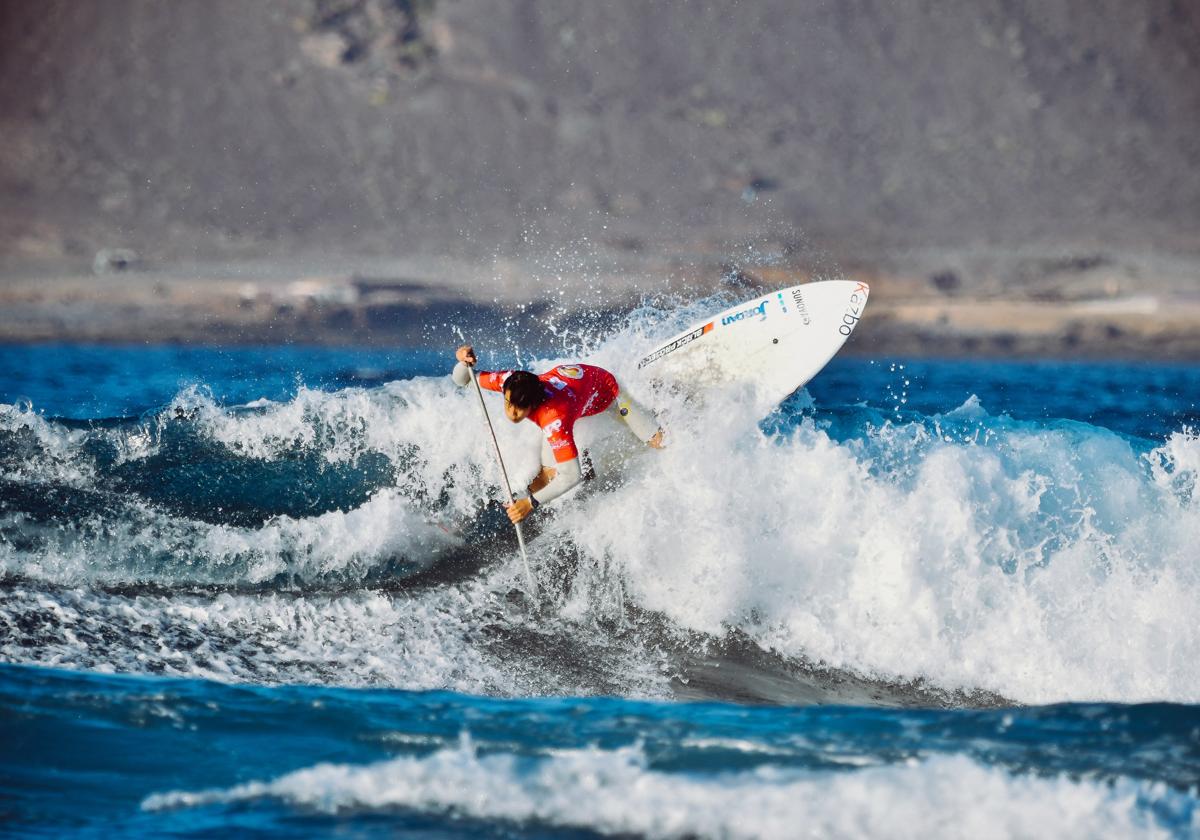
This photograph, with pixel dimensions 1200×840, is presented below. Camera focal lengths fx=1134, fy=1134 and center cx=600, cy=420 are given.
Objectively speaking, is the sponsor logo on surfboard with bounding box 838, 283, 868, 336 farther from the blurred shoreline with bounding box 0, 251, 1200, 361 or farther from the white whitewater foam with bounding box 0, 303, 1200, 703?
the blurred shoreline with bounding box 0, 251, 1200, 361

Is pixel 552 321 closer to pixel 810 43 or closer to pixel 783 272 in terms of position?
pixel 783 272

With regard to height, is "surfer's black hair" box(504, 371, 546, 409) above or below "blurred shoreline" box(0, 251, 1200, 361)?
below

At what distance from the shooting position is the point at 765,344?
868 cm

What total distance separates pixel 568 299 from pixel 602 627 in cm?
2588

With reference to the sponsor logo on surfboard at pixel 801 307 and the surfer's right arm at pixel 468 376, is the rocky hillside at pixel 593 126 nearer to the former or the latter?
the sponsor logo on surfboard at pixel 801 307

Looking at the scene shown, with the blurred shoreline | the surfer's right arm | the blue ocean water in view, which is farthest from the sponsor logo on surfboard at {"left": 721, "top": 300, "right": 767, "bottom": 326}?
the blurred shoreline

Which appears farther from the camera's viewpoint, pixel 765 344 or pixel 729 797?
pixel 765 344

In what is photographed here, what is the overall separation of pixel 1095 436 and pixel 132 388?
47.9 feet

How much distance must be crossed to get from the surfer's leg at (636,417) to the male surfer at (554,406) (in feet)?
0.24

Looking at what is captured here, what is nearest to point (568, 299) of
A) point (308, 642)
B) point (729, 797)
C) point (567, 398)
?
point (567, 398)

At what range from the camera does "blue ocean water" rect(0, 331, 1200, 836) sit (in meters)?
4.70

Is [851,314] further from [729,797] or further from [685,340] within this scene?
[729,797]

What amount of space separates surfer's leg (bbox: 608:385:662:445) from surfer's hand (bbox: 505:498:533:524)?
2.98 feet

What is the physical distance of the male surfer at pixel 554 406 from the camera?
664 cm
